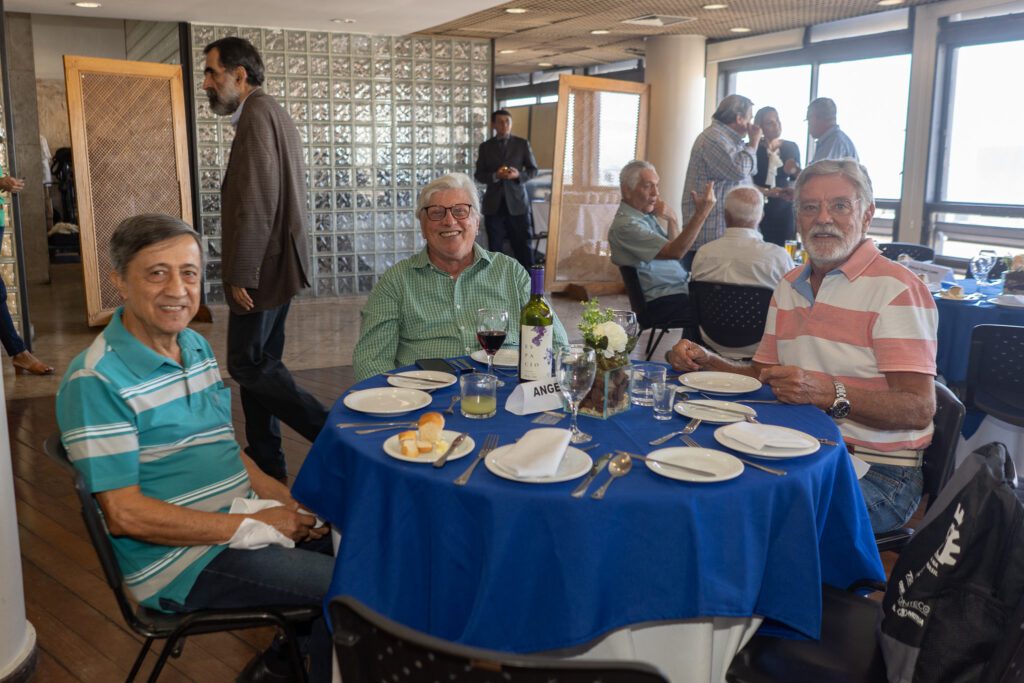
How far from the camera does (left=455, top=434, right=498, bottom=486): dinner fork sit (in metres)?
1.54

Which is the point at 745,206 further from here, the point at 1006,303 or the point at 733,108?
the point at 733,108

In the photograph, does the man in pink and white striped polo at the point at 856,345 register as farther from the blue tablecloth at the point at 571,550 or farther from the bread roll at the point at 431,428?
the bread roll at the point at 431,428

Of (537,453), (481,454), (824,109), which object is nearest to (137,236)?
(481,454)

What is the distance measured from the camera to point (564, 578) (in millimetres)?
1460

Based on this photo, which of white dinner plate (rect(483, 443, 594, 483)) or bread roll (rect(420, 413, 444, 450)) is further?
bread roll (rect(420, 413, 444, 450))

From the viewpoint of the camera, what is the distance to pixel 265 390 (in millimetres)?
3537

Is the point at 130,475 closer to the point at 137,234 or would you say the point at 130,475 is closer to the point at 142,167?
the point at 137,234

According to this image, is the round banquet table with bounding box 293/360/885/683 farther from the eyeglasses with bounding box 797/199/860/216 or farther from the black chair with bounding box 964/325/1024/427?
the black chair with bounding box 964/325/1024/427

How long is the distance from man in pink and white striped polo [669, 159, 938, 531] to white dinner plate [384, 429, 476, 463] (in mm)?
845

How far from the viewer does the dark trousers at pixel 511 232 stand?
878cm

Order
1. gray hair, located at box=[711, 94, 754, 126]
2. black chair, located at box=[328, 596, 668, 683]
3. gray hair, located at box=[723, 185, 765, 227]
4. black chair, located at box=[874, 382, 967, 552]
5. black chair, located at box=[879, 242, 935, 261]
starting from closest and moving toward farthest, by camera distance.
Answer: black chair, located at box=[328, 596, 668, 683] → black chair, located at box=[874, 382, 967, 552] → gray hair, located at box=[723, 185, 765, 227] → black chair, located at box=[879, 242, 935, 261] → gray hair, located at box=[711, 94, 754, 126]

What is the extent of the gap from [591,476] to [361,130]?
25.1ft

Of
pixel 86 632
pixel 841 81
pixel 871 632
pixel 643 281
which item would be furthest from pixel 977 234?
pixel 86 632

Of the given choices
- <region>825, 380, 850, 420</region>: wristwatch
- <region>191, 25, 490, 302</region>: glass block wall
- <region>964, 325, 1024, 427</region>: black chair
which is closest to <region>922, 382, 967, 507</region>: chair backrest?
<region>825, 380, 850, 420</region>: wristwatch
